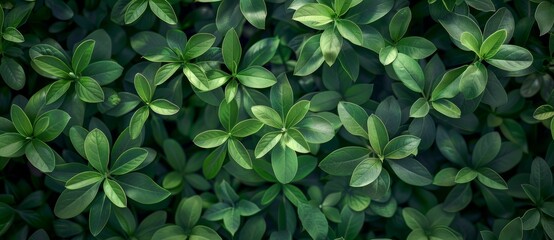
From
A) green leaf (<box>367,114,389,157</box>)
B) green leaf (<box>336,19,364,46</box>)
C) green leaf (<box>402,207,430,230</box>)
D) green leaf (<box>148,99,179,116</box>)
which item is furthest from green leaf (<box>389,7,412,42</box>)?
green leaf (<box>148,99,179,116</box>)

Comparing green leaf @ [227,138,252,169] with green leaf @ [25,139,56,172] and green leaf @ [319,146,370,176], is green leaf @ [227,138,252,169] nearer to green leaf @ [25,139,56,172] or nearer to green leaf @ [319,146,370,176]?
green leaf @ [319,146,370,176]

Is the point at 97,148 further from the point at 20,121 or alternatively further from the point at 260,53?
the point at 260,53

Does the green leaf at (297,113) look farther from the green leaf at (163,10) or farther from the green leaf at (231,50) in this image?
the green leaf at (163,10)

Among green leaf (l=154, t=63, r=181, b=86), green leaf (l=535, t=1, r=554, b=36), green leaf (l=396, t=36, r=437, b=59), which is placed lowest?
green leaf (l=154, t=63, r=181, b=86)

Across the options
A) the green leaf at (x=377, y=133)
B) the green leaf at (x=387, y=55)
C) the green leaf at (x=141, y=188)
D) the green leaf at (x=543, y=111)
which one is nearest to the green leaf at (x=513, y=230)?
the green leaf at (x=543, y=111)

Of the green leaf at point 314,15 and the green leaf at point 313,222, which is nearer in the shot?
the green leaf at point 314,15

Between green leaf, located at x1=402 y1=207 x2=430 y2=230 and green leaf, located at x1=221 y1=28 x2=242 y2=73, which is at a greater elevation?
green leaf, located at x1=221 y1=28 x2=242 y2=73
